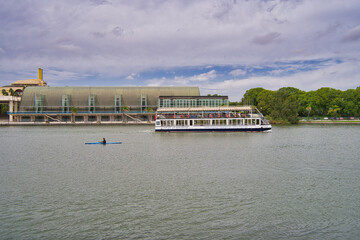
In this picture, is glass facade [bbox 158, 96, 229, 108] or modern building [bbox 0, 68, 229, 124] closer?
glass facade [bbox 158, 96, 229, 108]

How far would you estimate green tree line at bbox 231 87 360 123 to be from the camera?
14475cm

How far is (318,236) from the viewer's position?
18.5 meters

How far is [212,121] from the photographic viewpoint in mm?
95562

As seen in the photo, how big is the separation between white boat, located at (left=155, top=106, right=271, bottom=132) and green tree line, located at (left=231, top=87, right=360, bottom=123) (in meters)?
49.5

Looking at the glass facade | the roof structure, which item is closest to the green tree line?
the glass facade

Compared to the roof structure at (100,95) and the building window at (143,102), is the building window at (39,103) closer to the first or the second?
the roof structure at (100,95)

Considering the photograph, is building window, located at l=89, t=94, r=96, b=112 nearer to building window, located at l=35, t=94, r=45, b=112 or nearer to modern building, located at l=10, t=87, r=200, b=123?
modern building, located at l=10, t=87, r=200, b=123

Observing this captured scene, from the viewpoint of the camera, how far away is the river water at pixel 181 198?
63.5 ft

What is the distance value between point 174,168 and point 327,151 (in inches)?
1090

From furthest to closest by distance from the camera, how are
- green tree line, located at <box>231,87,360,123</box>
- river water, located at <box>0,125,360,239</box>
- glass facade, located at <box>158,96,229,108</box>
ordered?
1. glass facade, located at <box>158,96,229,108</box>
2. green tree line, located at <box>231,87,360,123</box>
3. river water, located at <box>0,125,360,239</box>

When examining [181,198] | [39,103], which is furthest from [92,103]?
[181,198]

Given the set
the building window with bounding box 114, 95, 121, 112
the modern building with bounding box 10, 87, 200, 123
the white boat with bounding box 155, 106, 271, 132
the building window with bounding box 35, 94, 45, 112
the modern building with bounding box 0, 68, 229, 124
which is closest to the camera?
the white boat with bounding box 155, 106, 271, 132

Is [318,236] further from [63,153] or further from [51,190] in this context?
[63,153]

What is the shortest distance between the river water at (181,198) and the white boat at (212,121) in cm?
4867
